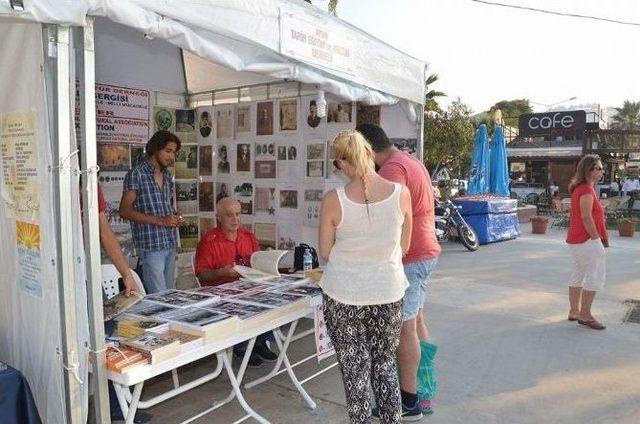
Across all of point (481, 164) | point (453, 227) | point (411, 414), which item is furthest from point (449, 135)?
point (411, 414)

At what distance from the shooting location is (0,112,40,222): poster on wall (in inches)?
81.7

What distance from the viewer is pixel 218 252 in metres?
3.52

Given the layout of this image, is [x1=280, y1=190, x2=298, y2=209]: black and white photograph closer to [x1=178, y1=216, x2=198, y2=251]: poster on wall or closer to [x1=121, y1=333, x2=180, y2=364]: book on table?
[x1=178, y1=216, x2=198, y2=251]: poster on wall

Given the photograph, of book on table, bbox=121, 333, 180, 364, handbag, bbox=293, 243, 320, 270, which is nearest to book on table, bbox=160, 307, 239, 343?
book on table, bbox=121, 333, 180, 364

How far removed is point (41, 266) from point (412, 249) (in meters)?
1.74

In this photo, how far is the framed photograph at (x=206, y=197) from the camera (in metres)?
5.19

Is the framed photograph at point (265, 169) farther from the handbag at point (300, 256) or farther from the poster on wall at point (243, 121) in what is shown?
the handbag at point (300, 256)

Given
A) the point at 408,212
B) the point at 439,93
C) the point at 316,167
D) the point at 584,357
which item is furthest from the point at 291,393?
the point at 439,93

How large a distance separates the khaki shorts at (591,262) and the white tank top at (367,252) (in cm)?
279

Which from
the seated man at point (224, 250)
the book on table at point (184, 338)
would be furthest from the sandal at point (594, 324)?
the book on table at point (184, 338)

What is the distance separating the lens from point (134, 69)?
15.0 feet

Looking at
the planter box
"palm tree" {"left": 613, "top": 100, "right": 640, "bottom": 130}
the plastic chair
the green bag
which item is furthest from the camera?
"palm tree" {"left": 613, "top": 100, "right": 640, "bottom": 130}

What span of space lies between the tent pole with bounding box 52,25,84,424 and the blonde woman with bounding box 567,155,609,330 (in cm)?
386

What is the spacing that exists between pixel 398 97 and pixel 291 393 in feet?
7.65
